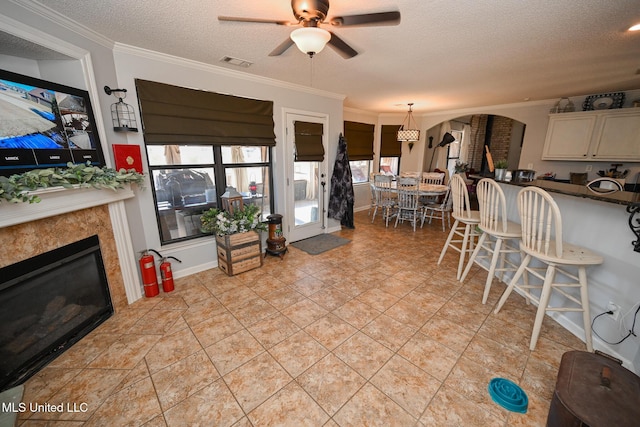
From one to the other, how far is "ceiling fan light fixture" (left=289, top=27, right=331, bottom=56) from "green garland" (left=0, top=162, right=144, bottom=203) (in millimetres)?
1821

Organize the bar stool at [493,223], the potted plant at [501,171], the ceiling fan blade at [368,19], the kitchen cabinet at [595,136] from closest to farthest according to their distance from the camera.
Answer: the ceiling fan blade at [368,19] → the bar stool at [493,223] → the potted plant at [501,171] → the kitchen cabinet at [595,136]

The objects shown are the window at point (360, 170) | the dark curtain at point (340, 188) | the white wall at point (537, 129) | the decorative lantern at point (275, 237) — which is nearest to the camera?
the decorative lantern at point (275, 237)

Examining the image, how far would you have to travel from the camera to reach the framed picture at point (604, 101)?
367 centimetres

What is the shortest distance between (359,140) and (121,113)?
446cm

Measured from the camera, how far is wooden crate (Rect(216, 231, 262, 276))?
288 cm

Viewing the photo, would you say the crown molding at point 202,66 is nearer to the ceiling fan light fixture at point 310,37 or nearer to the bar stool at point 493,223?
the ceiling fan light fixture at point 310,37

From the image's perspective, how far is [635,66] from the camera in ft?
8.81

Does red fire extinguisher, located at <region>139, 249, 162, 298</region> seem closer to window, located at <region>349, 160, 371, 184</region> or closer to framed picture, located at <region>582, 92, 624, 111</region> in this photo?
window, located at <region>349, 160, 371, 184</region>

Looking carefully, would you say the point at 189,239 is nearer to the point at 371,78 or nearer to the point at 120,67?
the point at 120,67

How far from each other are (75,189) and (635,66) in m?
5.58

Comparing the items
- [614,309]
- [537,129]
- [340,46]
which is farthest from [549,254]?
[537,129]

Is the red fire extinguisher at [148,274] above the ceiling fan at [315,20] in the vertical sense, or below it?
below

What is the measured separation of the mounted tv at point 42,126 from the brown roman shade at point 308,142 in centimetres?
235

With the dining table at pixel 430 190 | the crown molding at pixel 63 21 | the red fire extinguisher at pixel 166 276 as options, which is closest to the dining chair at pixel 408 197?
the dining table at pixel 430 190
